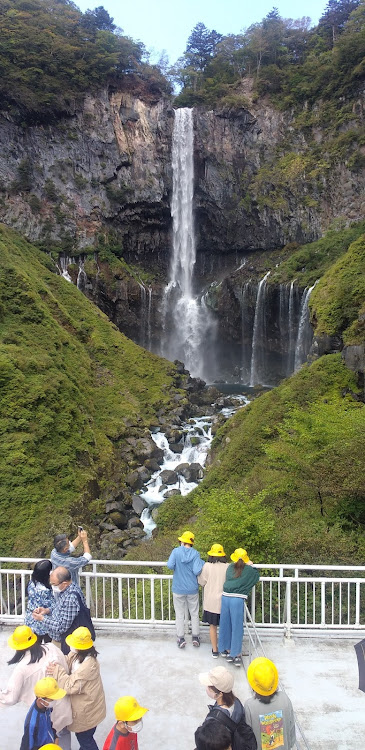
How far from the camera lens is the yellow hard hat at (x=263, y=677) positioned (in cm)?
332

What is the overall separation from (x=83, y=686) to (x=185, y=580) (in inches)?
73.0

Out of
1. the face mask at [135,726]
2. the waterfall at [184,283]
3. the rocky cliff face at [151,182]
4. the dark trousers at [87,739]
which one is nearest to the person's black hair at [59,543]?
the dark trousers at [87,739]

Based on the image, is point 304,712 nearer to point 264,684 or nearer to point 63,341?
point 264,684

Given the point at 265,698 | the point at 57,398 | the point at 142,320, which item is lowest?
the point at 57,398

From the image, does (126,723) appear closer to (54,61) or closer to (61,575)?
(61,575)

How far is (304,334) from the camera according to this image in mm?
29562

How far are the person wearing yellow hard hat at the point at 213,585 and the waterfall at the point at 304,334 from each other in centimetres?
2422

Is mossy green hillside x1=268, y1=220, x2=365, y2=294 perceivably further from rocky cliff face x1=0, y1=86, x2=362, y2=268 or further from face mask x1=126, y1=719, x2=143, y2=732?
face mask x1=126, y1=719, x2=143, y2=732

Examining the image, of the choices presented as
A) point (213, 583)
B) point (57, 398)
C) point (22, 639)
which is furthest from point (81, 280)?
point (22, 639)

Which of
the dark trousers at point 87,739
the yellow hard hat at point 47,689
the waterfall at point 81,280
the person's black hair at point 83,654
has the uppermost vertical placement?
the waterfall at point 81,280

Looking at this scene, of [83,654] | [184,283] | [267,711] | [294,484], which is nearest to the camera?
[267,711]

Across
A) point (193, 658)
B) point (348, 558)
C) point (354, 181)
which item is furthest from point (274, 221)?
point (193, 658)

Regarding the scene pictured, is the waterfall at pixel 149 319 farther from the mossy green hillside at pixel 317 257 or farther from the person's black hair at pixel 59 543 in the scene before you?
the person's black hair at pixel 59 543

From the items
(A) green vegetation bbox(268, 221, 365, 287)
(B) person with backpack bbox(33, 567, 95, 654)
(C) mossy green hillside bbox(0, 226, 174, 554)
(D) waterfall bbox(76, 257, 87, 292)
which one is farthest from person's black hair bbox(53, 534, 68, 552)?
(D) waterfall bbox(76, 257, 87, 292)
